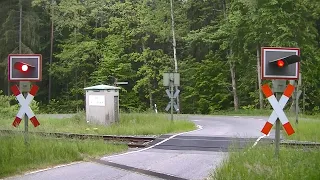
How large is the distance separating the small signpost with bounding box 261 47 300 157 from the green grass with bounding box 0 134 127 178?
532cm

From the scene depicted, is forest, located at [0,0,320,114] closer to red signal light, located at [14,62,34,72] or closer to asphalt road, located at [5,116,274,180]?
asphalt road, located at [5,116,274,180]

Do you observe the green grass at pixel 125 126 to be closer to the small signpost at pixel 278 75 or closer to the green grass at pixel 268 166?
the green grass at pixel 268 166

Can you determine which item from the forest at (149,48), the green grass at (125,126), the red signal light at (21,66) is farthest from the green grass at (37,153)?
the forest at (149,48)

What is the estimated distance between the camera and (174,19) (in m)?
46.5

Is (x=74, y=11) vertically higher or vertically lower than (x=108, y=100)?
higher

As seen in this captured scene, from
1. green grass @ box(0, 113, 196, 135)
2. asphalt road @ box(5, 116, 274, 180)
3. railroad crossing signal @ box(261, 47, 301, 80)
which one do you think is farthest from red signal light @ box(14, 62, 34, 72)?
green grass @ box(0, 113, 196, 135)

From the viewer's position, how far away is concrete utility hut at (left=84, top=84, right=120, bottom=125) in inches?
944

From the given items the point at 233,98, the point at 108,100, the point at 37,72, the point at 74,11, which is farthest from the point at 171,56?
the point at 37,72

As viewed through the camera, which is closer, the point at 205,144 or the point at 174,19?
the point at 205,144

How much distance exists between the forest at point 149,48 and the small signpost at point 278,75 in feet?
97.9

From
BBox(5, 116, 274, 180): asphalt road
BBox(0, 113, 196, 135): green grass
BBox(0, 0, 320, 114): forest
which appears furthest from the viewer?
BBox(0, 0, 320, 114): forest

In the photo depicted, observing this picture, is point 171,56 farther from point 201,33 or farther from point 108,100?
point 108,100

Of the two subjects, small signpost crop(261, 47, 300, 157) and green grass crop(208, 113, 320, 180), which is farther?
small signpost crop(261, 47, 300, 157)

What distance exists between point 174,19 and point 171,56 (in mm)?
4460
